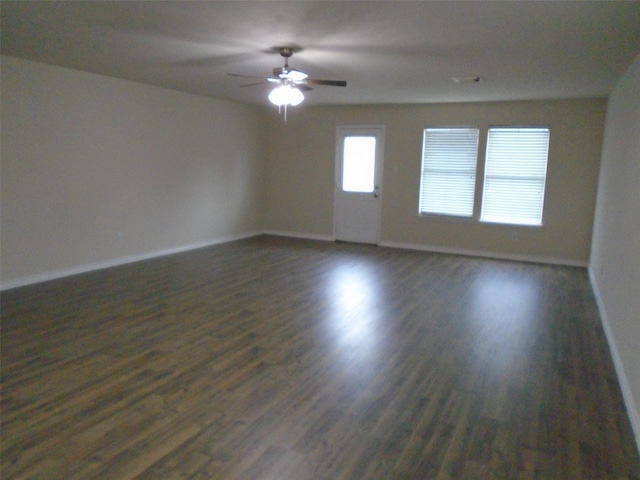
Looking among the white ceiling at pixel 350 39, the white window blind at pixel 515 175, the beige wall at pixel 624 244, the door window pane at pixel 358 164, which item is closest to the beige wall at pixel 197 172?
the white window blind at pixel 515 175

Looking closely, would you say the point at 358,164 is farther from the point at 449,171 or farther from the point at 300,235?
the point at 300,235

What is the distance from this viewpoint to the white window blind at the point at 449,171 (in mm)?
7344

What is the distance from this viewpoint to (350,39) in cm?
366

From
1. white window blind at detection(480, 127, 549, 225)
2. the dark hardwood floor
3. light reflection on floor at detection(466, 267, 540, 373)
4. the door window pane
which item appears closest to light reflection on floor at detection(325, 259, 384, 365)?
the dark hardwood floor

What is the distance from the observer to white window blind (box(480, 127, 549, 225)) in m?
6.88

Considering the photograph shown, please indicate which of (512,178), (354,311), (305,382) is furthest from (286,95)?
(512,178)

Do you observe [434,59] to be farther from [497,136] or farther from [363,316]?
[497,136]

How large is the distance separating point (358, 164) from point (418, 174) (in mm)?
1122

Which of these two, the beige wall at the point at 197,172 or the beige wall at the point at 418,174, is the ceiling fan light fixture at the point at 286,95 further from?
the beige wall at the point at 418,174

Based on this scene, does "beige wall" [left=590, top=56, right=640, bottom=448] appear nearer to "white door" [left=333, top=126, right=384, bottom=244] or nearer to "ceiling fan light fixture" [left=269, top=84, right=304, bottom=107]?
"ceiling fan light fixture" [left=269, top=84, right=304, bottom=107]

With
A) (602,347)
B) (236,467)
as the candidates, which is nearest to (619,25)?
(602,347)

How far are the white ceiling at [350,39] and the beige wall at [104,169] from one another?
0.48 meters

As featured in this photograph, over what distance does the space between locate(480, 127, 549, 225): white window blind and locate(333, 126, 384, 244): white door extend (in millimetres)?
1836

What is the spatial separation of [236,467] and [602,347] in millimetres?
3218
